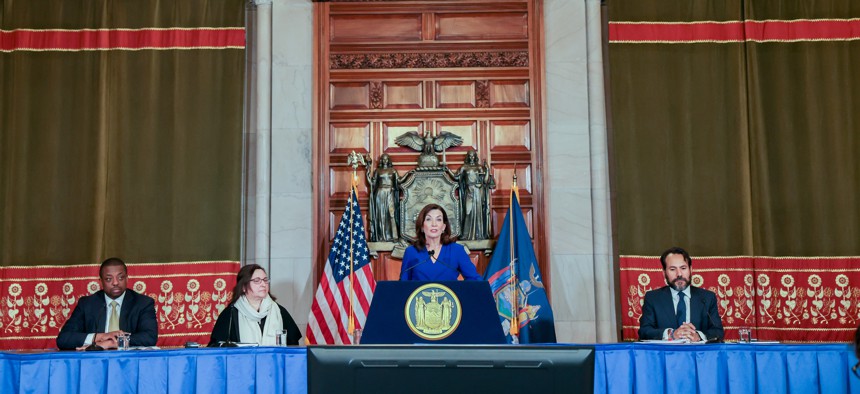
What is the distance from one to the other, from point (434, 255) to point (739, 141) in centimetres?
292

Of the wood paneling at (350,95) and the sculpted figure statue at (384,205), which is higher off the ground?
the wood paneling at (350,95)

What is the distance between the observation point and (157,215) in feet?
24.8

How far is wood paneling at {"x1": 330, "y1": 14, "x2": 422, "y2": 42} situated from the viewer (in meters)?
7.86

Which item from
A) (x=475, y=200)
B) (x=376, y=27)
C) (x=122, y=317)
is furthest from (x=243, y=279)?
(x=376, y=27)

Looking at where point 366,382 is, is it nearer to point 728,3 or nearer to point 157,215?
point 157,215

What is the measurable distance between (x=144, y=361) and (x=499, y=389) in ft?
6.90

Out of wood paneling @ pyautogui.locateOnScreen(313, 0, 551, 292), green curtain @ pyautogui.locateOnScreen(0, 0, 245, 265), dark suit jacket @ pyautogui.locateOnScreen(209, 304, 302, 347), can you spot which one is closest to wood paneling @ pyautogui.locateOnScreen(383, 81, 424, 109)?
wood paneling @ pyautogui.locateOnScreen(313, 0, 551, 292)

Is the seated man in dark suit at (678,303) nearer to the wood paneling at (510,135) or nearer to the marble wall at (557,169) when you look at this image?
the marble wall at (557,169)

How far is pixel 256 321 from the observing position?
559 centimetres

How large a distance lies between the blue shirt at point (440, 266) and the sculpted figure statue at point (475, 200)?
1.37 m

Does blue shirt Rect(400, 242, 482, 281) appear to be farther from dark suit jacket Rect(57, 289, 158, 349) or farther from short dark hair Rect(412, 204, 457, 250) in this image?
dark suit jacket Rect(57, 289, 158, 349)

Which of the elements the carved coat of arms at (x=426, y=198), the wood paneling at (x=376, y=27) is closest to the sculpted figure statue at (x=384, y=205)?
the carved coat of arms at (x=426, y=198)

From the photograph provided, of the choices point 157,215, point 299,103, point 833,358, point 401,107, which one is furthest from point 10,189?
point 833,358

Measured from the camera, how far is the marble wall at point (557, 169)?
7441mm
